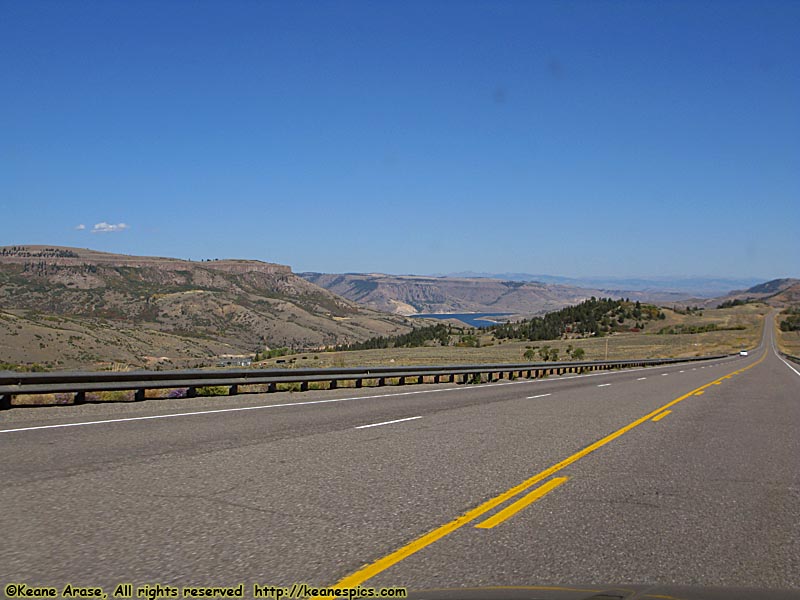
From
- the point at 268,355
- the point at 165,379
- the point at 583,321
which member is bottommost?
the point at 268,355

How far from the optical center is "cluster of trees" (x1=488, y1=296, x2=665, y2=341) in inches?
6152

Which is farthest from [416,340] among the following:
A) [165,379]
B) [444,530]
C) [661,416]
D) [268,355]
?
[444,530]

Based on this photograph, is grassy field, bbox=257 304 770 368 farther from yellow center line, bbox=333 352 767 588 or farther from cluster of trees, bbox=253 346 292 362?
yellow center line, bbox=333 352 767 588

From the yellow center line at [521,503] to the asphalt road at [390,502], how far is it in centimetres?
4

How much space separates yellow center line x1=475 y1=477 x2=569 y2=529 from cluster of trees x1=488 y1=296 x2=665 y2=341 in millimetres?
142428

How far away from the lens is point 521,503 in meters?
7.48

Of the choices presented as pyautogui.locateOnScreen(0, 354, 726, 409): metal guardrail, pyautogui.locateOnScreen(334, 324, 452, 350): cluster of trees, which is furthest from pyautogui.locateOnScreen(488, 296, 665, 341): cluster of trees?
pyautogui.locateOnScreen(0, 354, 726, 409): metal guardrail

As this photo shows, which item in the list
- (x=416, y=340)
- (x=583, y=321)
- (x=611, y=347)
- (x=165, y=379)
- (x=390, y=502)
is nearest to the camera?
(x=390, y=502)

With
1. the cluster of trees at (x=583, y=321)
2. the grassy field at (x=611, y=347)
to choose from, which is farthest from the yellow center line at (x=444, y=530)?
the cluster of trees at (x=583, y=321)

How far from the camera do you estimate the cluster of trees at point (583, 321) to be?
156m

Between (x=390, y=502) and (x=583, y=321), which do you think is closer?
(x=390, y=502)

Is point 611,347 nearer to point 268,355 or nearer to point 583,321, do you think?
point 268,355

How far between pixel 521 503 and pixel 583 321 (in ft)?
559

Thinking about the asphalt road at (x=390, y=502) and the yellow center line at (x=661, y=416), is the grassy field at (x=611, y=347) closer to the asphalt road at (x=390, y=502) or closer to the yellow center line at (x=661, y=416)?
the yellow center line at (x=661, y=416)
